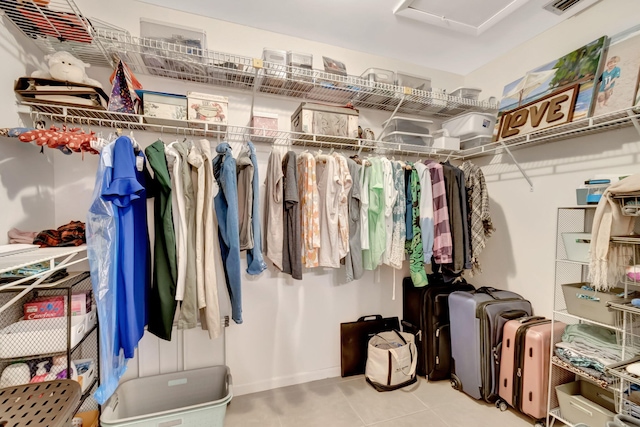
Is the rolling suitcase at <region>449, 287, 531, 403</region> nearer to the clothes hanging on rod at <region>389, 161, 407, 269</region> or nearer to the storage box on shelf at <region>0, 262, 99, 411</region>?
the clothes hanging on rod at <region>389, 161, 407, 269</region>

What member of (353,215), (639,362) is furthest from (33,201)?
(639,362)

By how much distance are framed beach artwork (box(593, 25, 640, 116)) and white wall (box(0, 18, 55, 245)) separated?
3008 mm

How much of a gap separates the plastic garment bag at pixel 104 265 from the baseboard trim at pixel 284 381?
0.99 m

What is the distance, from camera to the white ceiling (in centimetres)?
173

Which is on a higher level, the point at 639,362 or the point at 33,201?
the point at 33,201

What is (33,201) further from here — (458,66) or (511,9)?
(458,66)

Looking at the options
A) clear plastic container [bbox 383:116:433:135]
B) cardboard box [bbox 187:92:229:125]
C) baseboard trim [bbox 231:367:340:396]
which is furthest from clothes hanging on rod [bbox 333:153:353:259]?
baseboard trim [bbox 231:367:340:396]

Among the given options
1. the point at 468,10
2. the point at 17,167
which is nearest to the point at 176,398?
the point at 17,167

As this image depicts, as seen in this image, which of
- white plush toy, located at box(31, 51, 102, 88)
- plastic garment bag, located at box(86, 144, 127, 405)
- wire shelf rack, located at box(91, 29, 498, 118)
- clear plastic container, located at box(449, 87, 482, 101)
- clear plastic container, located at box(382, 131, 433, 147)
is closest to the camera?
plastic garment bag, located at box(86, 144, 127, 405)

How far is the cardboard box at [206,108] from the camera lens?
1.59 m

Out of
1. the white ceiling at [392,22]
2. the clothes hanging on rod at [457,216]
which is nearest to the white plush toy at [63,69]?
the white ceiling at [392,22]

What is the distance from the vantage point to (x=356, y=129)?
1924 mm

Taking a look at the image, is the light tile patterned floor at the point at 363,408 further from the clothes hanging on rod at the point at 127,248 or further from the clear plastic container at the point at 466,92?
the clear plastic container at the point at 466,92

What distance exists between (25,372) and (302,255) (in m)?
1.35
